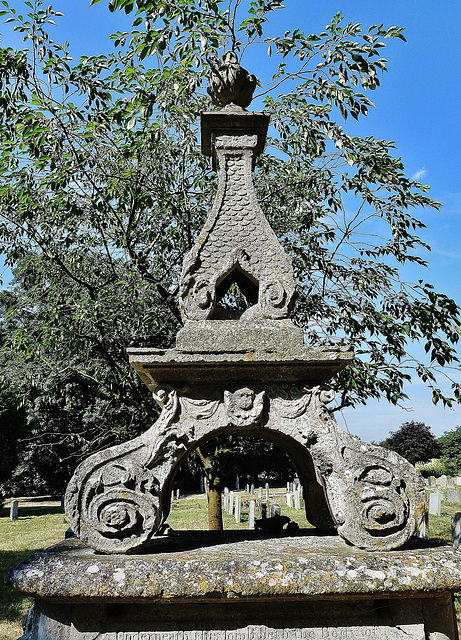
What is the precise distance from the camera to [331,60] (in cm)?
590

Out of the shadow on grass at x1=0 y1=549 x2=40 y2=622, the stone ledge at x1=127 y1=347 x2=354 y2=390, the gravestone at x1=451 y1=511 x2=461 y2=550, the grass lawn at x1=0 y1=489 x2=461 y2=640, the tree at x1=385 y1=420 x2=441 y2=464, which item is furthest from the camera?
the tree at x1=385 y1=420 x2=441 y2=464

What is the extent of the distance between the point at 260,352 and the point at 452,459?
3761cm

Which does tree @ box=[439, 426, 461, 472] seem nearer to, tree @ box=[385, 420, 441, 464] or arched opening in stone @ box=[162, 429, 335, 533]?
tree @ box=[385, 420, 441, 464]

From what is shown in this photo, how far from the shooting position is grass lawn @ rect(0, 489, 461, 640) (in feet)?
23.8

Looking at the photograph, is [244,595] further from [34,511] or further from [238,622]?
[34,511]

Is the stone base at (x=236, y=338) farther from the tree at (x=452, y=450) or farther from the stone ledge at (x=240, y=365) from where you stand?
the tree at (x=452, y=450)

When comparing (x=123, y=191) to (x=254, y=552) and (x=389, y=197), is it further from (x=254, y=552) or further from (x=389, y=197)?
(x=254, y=552)

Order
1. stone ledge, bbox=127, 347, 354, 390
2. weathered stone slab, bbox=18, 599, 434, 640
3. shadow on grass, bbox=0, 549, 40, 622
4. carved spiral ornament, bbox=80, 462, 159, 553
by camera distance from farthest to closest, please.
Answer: shadow on grass, bbox=0, 549, 40, 622 → stone ledge, bbox=127, 347, 354, 390 → carved spiral ornament, bbox=80, 462, 159, 553 → weathered stone slab, bbox=18, 599, 434, 640

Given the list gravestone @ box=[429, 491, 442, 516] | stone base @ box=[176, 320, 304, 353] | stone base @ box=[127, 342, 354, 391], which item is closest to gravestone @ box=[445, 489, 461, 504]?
gravestone @ box=[429, 491, 442, 516]

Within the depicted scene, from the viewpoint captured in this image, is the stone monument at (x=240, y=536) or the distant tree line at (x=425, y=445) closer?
the stone monument at (x=240, y=536)

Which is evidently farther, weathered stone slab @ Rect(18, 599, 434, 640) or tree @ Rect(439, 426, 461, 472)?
tree @ Rect(439, 426, 461, 472)

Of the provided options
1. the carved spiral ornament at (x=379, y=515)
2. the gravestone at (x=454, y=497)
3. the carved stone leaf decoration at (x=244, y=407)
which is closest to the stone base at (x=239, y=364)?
the carved stone leaf decoration at (x=244, y=407)

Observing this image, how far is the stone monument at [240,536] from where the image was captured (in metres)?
2.44

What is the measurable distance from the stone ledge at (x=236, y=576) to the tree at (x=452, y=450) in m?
35.4
